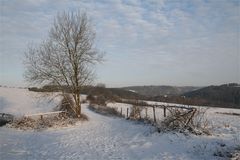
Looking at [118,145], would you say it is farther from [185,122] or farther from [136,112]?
[136,112]

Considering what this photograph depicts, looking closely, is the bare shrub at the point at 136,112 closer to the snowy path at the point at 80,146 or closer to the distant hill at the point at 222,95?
the snowy path at the point at 80,146

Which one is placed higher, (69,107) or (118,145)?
(69,107)

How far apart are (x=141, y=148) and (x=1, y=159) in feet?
18.5

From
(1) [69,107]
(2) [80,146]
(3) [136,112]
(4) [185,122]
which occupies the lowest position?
(2) [80,146]

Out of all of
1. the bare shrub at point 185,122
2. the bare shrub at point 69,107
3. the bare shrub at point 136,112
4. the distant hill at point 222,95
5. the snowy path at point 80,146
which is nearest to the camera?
the snowy path at point 80,146

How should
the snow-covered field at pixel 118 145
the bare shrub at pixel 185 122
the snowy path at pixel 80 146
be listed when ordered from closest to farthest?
the snow-covered field at pixel 118 145 → the snowy path at pixel 80 146 → the bare shrub at pixel 185 122

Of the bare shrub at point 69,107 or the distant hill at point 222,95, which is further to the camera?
the distant hill at point 222,95

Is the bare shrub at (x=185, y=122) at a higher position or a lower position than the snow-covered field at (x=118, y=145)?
higher

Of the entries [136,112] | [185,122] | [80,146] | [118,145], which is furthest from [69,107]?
[185,122]

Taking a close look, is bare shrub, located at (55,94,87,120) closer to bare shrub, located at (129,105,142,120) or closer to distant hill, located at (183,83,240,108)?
bare shrub, located at (129,105,142,120)

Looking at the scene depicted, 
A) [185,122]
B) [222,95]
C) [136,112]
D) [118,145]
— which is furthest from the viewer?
[222,95]

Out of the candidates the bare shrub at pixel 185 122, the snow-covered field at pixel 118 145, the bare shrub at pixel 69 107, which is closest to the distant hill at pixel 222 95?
the bare shrub at pixel 69 107

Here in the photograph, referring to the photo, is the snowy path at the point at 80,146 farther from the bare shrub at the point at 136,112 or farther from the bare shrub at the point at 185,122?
the bare shrub at the point at 136,112

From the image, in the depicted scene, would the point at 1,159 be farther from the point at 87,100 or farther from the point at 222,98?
the point at 222,98
